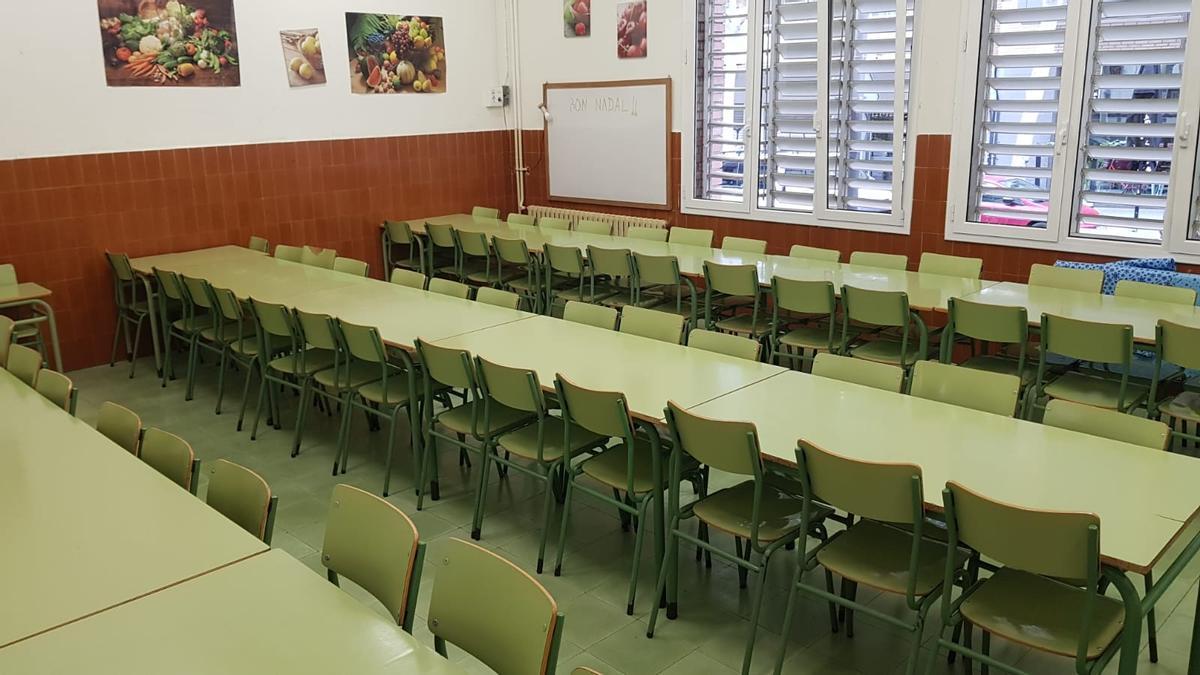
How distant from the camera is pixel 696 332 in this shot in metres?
4.51

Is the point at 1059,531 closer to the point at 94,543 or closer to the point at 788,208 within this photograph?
the point at 94,543

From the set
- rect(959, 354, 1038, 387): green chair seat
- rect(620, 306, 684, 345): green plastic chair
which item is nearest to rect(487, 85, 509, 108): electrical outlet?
rect(620, 306, 684, 345): green plastic chair

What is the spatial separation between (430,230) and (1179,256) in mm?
5802

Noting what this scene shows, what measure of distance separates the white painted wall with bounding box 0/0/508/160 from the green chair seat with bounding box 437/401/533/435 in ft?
14.2

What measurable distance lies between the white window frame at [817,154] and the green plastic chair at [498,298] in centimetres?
339

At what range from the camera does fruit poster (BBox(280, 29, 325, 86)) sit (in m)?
8.04

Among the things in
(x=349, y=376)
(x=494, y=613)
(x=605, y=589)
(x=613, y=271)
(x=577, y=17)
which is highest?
(x=577, y=17)

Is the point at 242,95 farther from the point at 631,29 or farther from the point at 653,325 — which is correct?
the point at 653,325

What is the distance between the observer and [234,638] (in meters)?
2.17

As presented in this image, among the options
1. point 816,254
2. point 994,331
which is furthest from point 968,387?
point 816,254

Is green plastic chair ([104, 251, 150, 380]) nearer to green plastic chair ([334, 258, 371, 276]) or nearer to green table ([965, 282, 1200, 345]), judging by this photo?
green plastic chair ([334, 258, 371, 276])

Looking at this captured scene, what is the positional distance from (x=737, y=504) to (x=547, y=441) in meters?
1.04

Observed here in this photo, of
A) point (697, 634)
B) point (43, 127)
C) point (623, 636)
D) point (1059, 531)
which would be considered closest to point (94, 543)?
point (623, 636)

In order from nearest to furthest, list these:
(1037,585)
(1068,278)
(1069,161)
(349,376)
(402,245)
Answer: (1037,585), (349,376), (1068,278), (1069,161), (402,245)
